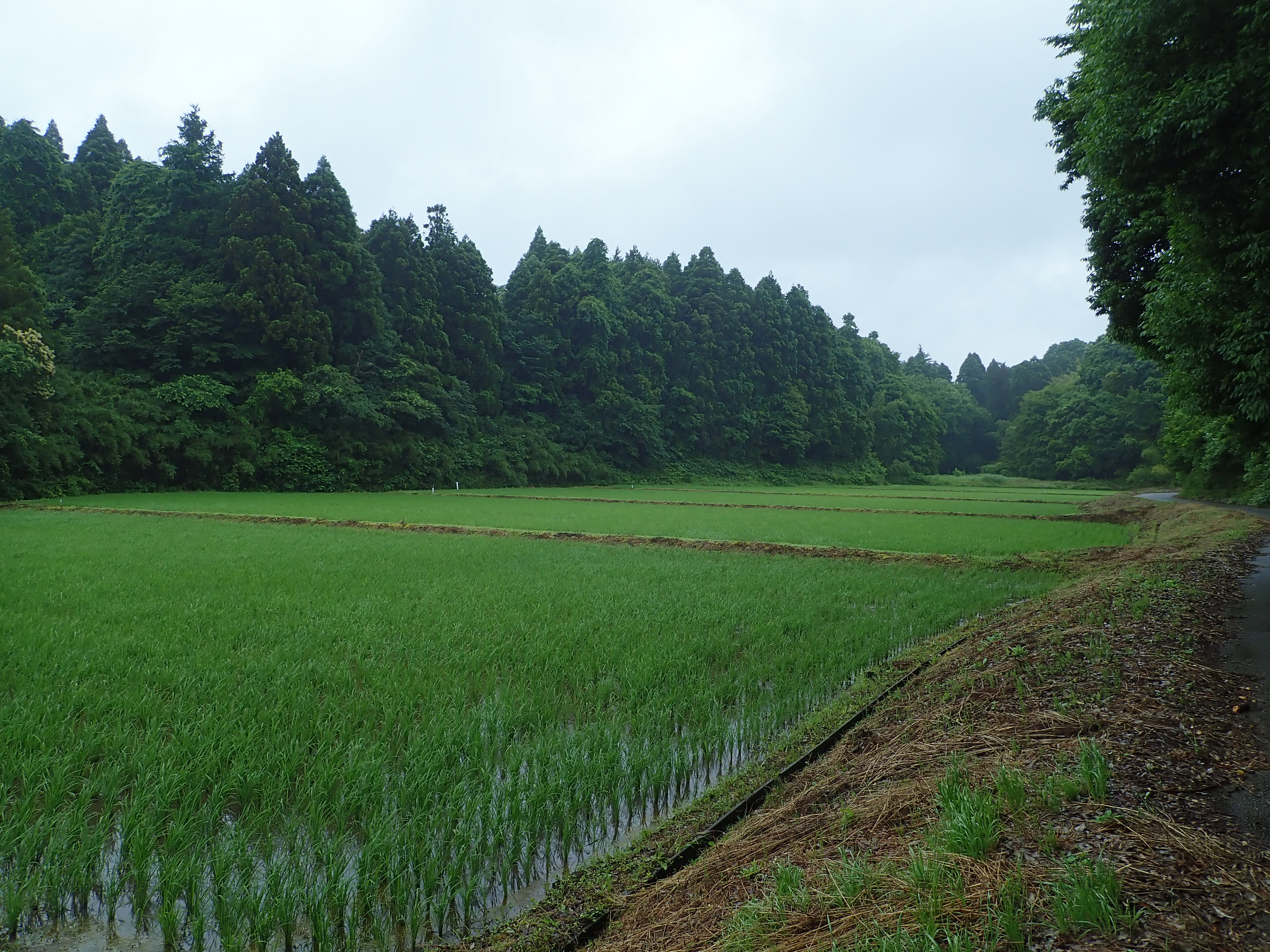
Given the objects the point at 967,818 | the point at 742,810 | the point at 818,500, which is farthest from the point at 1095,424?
the point at 967,818

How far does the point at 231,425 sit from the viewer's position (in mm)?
27438

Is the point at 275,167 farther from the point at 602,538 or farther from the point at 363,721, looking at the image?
the point at 363,721

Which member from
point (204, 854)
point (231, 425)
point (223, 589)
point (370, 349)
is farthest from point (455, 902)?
point (370, 349)

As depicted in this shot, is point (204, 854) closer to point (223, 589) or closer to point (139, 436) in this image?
point (223, 589)

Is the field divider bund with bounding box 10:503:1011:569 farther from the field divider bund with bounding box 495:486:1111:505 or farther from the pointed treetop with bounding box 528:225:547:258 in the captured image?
the pointed treetop with bounding box 528:225:547:258

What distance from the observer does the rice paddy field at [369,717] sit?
7.48 feet

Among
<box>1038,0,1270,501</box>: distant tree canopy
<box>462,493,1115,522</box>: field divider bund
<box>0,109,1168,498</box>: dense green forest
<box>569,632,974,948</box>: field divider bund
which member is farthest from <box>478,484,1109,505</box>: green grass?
<box>569,632,974,948</box>: field divider bund

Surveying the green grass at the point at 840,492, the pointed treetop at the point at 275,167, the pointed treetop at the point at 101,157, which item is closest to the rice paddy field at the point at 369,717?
the green grass at the point at 840,492

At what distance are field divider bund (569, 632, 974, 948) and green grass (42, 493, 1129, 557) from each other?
839cm

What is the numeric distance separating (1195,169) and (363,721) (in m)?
8.42

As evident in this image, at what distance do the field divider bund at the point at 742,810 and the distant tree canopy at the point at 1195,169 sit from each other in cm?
554

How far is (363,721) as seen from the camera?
3.77 m

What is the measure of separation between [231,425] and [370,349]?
26.2 feet

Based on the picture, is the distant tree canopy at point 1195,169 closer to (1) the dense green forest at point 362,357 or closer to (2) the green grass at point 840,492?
(2) the green grass at point 840,492
